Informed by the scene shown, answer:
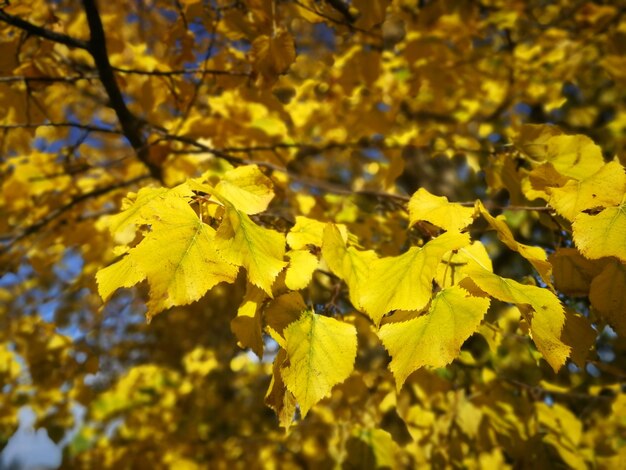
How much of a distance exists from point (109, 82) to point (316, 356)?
1422 millimetres

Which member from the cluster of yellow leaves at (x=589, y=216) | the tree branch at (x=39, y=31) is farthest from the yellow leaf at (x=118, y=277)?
the tree branch at (x=39, y=31)

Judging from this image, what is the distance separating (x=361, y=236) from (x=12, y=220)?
7.08ft

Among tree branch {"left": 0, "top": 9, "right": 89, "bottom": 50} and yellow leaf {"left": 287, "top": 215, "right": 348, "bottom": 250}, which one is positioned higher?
tree branch {"left": 0, "top": 9, "right": 89, "bottom": 50}

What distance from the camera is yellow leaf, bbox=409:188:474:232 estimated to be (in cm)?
93

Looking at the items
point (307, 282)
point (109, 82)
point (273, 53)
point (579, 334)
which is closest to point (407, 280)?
point (307, 282)

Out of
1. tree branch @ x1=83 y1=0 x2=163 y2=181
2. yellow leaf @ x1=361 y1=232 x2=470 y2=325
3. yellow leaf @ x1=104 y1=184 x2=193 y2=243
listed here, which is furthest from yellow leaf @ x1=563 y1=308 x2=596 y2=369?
tree branch @ x1=83 y1=0 x2=163 y2=181

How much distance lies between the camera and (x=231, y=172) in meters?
1.03

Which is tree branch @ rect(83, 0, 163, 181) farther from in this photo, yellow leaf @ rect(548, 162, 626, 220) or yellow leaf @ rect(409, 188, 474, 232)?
yellow leaf @ rect(548, 162, 626, 220)

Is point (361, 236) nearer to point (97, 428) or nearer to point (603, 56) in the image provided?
point (603, 56)

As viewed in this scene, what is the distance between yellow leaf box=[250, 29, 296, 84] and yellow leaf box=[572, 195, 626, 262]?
1226 mm

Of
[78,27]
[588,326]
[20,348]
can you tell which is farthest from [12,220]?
[588,326]

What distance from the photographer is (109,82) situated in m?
1.58

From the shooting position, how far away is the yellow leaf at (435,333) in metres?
0.73

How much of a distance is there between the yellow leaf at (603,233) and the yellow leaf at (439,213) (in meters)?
0.22
